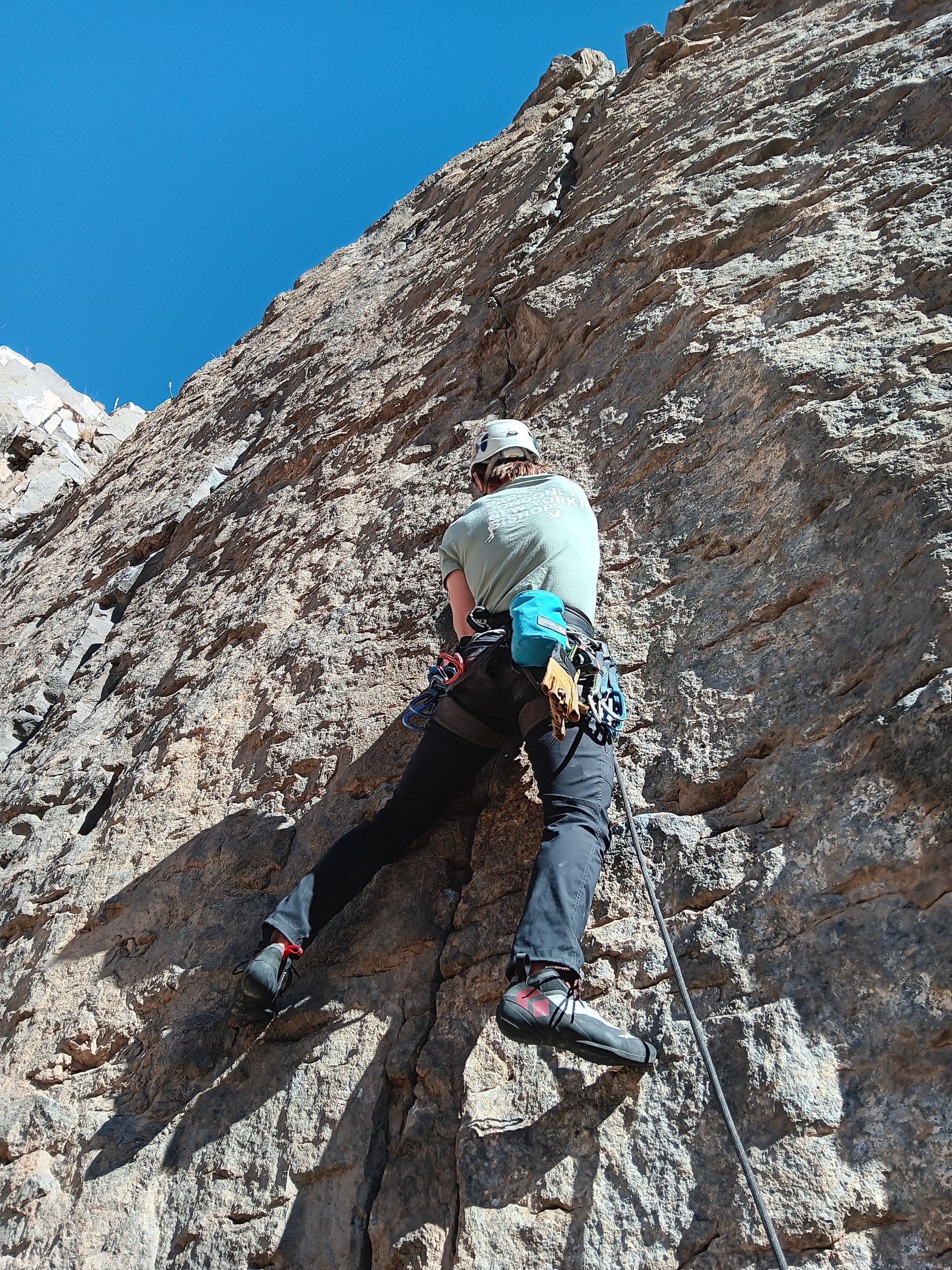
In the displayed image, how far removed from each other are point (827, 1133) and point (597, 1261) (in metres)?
0.54

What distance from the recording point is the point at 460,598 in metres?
3.40

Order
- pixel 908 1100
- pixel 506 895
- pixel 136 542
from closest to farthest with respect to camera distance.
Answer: pixel 908 1100, pixel 506 895, pixel 136 542

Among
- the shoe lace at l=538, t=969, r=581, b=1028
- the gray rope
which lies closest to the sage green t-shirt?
the gray rope

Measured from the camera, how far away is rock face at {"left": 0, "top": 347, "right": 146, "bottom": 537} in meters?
11.9

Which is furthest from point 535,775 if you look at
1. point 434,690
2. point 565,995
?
point 565,995

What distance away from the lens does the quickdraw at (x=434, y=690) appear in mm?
3062

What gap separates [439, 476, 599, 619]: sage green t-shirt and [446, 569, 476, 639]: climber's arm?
28 millimetres

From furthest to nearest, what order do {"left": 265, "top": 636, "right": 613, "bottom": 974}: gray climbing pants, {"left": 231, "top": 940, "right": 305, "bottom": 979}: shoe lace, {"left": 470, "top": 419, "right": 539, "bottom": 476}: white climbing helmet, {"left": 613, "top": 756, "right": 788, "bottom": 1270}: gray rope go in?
{"left": 470, "top": 419, "right": 539, "bottom": 476}: white climbing helmet
{"left": 231, "top": 940, "right": 305, "bottom": 979}: shoe lace
{"left": 265, "top": 636, "right": 613, "bottom": 974}: gray climbing pants
{"left": 613, "top": 756, "right": 788, "bottom": 1270}: gray rope

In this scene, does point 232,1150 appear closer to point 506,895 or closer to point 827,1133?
point 506,895

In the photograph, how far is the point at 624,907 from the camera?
2.62 m

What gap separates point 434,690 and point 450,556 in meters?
0.52

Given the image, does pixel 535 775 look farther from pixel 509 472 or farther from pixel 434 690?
pixel 509 472

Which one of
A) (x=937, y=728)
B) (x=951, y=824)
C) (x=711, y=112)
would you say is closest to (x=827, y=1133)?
(x=951, y=824)

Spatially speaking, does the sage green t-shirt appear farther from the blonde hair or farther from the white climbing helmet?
the white climbing helmet
